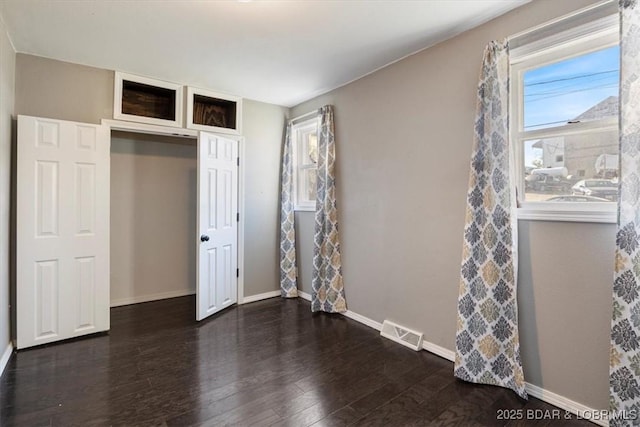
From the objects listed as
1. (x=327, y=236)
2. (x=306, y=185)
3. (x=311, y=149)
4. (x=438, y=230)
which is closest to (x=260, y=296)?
(x=327, y=236)

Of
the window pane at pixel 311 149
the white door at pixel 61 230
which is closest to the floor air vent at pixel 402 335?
the window pane at pixel 311 149

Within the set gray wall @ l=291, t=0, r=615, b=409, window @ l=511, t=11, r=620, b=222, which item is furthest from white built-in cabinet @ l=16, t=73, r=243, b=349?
window @ l=511, t=11, r=620, b=222

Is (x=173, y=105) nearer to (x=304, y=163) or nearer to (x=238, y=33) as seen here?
(x=238, y=33)

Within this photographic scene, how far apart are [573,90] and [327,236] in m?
2.37

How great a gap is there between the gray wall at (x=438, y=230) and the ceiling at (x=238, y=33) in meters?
0.25

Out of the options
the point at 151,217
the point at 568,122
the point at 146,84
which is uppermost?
the point at 146,84

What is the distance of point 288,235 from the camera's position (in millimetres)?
4051

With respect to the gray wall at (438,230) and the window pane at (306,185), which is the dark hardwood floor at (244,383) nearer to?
the gray wall at (438,230)

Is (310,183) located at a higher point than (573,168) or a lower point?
higher

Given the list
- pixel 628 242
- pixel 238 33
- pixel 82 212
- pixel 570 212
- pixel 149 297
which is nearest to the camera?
pixel 628 242

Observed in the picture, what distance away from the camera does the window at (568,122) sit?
5.67 feet

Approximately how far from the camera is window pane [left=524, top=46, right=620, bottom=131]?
1.74 m

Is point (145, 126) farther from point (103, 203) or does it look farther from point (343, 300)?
point (343, 300)

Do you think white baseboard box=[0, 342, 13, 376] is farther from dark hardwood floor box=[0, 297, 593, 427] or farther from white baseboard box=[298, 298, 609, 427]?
white baseboard box=[298, 298, 609, 427]
